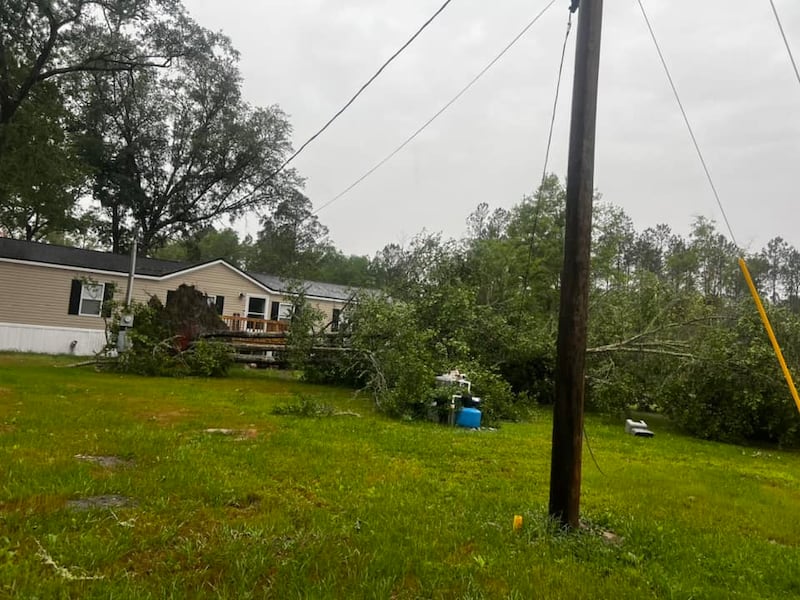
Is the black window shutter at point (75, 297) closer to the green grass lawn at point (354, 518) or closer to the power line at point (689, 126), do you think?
the green grass lawn at point (354, 518)

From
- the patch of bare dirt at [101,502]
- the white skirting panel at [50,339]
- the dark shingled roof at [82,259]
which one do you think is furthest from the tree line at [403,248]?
the patch of bare dirt at [101,502]

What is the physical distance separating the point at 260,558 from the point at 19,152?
14137mm

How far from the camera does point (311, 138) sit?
8492 mm

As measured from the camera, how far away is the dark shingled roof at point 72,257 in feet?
53.8

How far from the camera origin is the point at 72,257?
56.5 ft

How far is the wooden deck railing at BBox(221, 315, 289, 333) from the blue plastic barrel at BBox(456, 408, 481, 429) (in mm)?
11246

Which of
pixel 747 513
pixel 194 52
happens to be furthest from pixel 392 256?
pixel 747 513

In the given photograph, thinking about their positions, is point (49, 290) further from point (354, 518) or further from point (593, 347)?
point (354, 518)

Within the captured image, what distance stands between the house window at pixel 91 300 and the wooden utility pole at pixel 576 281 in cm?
1686

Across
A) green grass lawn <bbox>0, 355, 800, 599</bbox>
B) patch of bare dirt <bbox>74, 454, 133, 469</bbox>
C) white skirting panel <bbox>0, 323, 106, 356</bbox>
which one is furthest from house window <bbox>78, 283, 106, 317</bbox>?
patch of bare dirt <bbox>74, 454, 133, 469</bbox>

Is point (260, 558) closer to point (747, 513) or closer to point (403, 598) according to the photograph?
point (403, 598)

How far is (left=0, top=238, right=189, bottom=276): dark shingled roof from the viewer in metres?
16.4

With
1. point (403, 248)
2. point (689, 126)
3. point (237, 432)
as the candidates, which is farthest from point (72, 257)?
point (689, 126)

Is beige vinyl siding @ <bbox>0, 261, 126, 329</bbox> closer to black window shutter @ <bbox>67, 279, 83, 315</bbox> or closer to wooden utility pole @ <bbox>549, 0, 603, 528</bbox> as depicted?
black window shutter @ <bbox>67, 279, 83, 315</bbox>
